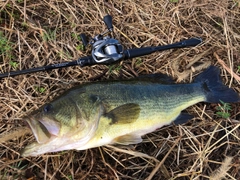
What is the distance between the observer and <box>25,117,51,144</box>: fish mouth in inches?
92.2

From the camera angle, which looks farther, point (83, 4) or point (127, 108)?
point (83, 4)

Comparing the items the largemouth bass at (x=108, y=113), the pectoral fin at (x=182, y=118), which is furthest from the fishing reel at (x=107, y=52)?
the pectoral fin at (x=182, y=118)

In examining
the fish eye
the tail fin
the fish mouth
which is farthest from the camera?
the tail fin

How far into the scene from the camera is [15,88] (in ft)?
10.5

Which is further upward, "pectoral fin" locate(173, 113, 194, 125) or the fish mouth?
the fish mouth

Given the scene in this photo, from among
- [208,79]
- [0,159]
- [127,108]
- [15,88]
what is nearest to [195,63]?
[208,79]

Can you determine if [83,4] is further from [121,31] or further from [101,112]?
[101,112]

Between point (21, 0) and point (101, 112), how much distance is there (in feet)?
6.29

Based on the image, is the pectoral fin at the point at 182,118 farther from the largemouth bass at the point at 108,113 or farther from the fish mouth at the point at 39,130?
the fish mouth at the point at 39,130

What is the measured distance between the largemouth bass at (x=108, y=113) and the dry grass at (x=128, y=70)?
28 cm

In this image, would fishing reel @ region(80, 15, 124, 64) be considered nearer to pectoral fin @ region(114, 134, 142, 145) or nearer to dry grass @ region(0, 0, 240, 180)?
dry grass @ region(0, 0, 240, 180)

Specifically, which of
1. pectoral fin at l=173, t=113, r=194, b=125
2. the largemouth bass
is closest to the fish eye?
the largemouth bass

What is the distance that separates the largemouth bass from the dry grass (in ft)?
0.93

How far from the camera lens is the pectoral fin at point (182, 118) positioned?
121 inches
